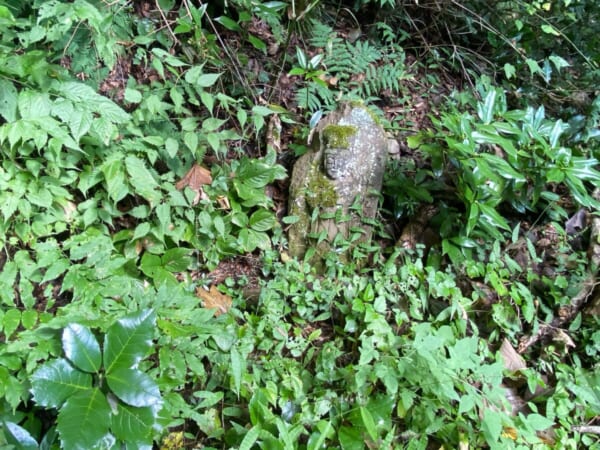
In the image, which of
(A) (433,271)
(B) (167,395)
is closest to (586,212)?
(A) (433,271)

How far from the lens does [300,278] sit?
2.71 m

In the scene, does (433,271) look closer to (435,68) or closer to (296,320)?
(296,320)

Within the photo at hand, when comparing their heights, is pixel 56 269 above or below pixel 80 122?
below

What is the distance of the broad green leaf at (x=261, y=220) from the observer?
2.85 meters

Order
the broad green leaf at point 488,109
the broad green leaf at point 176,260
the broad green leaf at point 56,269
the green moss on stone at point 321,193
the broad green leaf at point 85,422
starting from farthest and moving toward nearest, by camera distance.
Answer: the green moss on stone at point 321,193, the broad green leaf at point 488,109, the broad green leaf at point 176,260, the broad green leaf at point 56,269, the broad green leaf at point 85,422

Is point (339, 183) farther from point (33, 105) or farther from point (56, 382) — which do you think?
point (56, 382)

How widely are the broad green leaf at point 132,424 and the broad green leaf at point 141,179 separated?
120 cm

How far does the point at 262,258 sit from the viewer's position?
2.86 m

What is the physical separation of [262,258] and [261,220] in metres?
0.25

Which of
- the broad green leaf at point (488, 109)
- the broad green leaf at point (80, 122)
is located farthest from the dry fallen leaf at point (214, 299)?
the broad green leaf at point (488, 109)

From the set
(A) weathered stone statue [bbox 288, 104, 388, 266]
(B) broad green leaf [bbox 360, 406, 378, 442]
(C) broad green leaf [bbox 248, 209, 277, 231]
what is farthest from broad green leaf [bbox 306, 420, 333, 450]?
(C) broad green leaf [bbox 248, 209, 277, 231]

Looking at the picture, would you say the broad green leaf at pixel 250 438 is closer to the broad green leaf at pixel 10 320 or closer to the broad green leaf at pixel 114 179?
the broad green leaf at pixel 10 320

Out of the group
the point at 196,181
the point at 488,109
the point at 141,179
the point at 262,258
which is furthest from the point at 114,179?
the point at 488,109

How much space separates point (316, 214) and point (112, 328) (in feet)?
4.90
